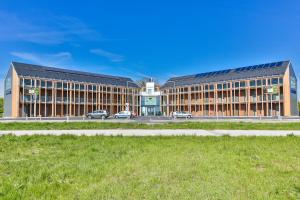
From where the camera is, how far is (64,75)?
68125 mm

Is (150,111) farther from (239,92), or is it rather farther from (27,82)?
(27,82)

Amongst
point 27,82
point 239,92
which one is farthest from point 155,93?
point 27,82

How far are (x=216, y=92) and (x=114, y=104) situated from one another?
29.0 meters

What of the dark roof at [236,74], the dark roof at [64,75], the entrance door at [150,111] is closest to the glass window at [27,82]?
the dark roof at [64,75]

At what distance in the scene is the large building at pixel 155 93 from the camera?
58.2m

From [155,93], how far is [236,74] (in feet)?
86.7

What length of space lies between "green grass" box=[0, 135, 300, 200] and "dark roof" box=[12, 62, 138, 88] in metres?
56.9

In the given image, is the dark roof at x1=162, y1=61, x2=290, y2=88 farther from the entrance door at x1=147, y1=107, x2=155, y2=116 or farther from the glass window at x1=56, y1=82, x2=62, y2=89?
the glass window at x1=56, y1=82, x2=62, y2=89

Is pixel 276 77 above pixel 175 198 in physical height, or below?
above

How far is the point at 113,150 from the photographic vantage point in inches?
392

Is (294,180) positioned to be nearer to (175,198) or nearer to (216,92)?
(175,198)

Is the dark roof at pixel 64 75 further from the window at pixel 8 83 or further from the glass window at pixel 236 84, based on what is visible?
the glass window at pixel 236 84

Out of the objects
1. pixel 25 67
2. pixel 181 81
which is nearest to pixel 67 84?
pixel 25 67

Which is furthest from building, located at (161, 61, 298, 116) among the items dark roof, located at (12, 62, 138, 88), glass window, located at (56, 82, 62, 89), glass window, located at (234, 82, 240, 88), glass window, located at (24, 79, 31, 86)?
glass window, located at (24, 79, 31, 86)
